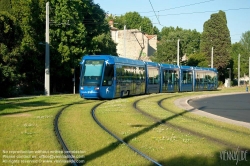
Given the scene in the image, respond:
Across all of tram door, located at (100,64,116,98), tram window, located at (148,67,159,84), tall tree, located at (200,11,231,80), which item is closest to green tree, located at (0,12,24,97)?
Answer: tram door, located at (100,64,116,98)

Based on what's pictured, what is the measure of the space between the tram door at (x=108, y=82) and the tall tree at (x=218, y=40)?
215 ft

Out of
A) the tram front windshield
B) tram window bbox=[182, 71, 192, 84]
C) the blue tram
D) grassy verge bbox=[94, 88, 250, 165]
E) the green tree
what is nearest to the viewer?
grassy verge bbox=[94, 88, 250, 165]

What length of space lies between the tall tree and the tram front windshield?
217 feet

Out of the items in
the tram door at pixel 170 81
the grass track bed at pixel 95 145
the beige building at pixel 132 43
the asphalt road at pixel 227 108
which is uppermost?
the beige building at pixel 132 43

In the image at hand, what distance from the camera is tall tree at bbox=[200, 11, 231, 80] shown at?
89.4m

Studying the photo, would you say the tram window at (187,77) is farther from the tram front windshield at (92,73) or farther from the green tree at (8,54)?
the tram front windshield at (92,73)

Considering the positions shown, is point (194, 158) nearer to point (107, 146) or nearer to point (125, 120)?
point (107, 146)

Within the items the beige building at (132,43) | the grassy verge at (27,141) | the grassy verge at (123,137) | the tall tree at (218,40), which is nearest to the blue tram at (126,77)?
the grassy verge at (123,137)

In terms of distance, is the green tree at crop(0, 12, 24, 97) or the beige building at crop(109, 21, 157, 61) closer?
the green tree at crop(0, 12, 24, 97)

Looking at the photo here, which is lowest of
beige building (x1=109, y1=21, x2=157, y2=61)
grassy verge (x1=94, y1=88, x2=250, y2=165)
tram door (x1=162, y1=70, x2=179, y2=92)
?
grassy verge (x1=94, y1=88, x2=250, y2=165)

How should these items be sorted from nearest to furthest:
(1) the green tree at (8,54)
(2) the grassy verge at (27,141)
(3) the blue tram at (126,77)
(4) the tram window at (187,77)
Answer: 1. (2) the grassy verge at (27,141)
2. (3) the blue tram at (126,77)
3. (1) the green tree at (8,54)
4. (4) the tram window at (187,77)

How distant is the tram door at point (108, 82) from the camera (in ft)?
86.3

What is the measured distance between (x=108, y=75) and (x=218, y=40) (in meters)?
68.3

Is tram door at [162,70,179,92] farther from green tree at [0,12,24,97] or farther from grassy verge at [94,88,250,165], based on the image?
grassy verge at [94,88,250,165]
